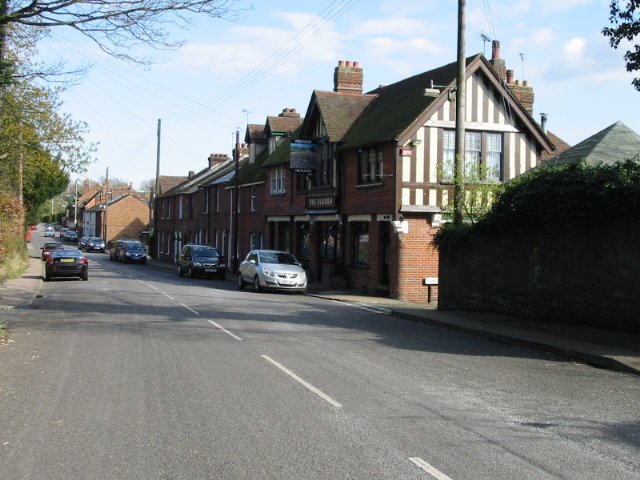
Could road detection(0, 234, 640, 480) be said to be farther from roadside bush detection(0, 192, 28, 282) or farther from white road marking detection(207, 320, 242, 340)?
roadside bush detection(0, 192, 28, 282)

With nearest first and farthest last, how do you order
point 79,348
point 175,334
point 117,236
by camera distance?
point 79,348, point 175,334, point 117,236

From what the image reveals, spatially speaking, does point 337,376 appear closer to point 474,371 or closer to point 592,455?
point 474,371

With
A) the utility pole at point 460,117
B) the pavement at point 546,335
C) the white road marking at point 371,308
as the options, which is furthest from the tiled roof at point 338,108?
the utility pole at point 460,117

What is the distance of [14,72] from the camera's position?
13.3 m

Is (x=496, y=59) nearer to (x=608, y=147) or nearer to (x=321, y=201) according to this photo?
(x=608, y=147)

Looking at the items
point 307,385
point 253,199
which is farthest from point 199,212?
point 307,385

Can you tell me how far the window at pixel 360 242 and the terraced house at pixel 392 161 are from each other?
4 cm

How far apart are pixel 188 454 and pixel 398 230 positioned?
62.5 feet

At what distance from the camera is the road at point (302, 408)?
5383 mm

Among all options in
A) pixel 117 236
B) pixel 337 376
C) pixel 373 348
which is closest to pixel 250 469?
pixel 337 376

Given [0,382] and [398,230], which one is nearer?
[0,382]

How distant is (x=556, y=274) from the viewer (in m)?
14.4

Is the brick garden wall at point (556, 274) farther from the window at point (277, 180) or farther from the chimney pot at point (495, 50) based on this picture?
the window at point (277, 180)

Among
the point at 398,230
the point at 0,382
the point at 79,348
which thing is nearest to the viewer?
the point at 0,382
